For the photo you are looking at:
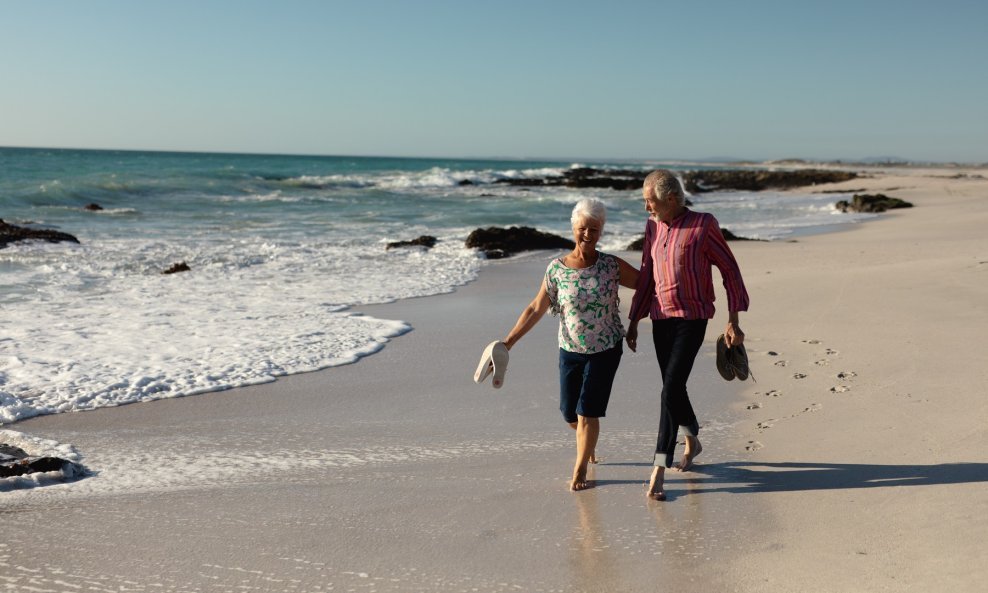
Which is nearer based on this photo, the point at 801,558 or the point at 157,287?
the point at 801,558

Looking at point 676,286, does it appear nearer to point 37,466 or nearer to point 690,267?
point 690,267

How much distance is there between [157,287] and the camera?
11.1 meters

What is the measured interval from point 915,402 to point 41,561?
4.69 meters

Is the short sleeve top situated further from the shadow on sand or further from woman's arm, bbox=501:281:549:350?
the shadow on sand

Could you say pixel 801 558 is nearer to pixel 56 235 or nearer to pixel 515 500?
pixel 515 500

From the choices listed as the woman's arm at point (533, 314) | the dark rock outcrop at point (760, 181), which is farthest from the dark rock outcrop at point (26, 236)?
the dark rock outcrop at point (760, 181)

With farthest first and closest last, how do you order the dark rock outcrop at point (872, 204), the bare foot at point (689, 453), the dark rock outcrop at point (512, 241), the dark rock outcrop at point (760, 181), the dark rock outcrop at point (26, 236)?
the dark rock outcrop at point (760, 181), the dark rock outcrop at point (872, 204), the dark rock outcrop at point (512, 241), the dark rock outcrop at point (26, 236), the bare foot at point (689, 453)

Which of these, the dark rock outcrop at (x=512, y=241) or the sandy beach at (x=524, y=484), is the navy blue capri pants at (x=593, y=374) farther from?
the dark rock outcrop at (x=512, y=241)

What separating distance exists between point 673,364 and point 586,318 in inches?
18.5

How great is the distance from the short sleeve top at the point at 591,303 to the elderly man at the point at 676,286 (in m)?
0.16

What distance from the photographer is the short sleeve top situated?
4109 mm

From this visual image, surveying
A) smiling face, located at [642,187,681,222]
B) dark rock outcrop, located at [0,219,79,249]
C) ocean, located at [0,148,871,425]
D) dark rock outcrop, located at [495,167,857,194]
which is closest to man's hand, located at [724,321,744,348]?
smiling face, located at [642,187,681,222]

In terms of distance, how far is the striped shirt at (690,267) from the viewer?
4.05m

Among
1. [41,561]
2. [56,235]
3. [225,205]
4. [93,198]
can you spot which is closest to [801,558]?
[41,561]
